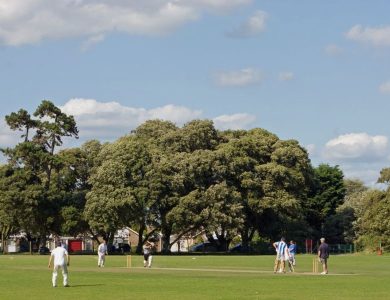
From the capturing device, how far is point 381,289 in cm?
3212

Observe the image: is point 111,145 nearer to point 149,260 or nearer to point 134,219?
point 134,219

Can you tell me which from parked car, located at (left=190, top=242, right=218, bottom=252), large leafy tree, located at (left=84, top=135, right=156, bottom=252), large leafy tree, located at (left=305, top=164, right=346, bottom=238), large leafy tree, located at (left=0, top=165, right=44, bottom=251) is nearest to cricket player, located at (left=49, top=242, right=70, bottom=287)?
large leafy tree, located at (left=84, top=135, right=156, bottom=252)

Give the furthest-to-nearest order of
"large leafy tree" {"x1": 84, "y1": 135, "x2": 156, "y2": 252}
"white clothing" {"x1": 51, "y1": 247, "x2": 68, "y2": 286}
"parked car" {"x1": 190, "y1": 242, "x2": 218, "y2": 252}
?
"parked car" {"x1": 190, "y1": 242, "x2": 218, "y2": 252}, "large leafy tree" {"x1": 84, "y1": 135, "x2": 156, "y2": 252}, "white clothing" {"x1": 51, "y1": 247, "x2": 68, "y2": 286}

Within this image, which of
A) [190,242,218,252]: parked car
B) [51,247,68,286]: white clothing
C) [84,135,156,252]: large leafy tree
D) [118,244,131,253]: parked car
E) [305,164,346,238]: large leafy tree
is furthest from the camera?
[305,164,346,238]: large leafy tree

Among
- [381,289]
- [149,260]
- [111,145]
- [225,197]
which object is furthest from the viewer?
[111,145]

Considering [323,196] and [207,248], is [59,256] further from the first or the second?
[323,196]

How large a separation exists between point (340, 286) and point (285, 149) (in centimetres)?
6980

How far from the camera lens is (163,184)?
312 ft

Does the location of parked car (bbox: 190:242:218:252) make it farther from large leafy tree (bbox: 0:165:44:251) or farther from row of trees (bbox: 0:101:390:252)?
large leafy tree (bbox: 0:165:44:251)

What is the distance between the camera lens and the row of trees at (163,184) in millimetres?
94062

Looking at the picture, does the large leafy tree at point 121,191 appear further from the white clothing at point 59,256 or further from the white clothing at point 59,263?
the white clothing at point 59,263

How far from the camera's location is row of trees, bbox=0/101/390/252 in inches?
3703

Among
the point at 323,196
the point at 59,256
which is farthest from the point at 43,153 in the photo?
the point at 59,256

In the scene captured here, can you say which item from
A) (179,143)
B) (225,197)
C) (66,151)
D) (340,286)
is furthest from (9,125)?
(340,286)
